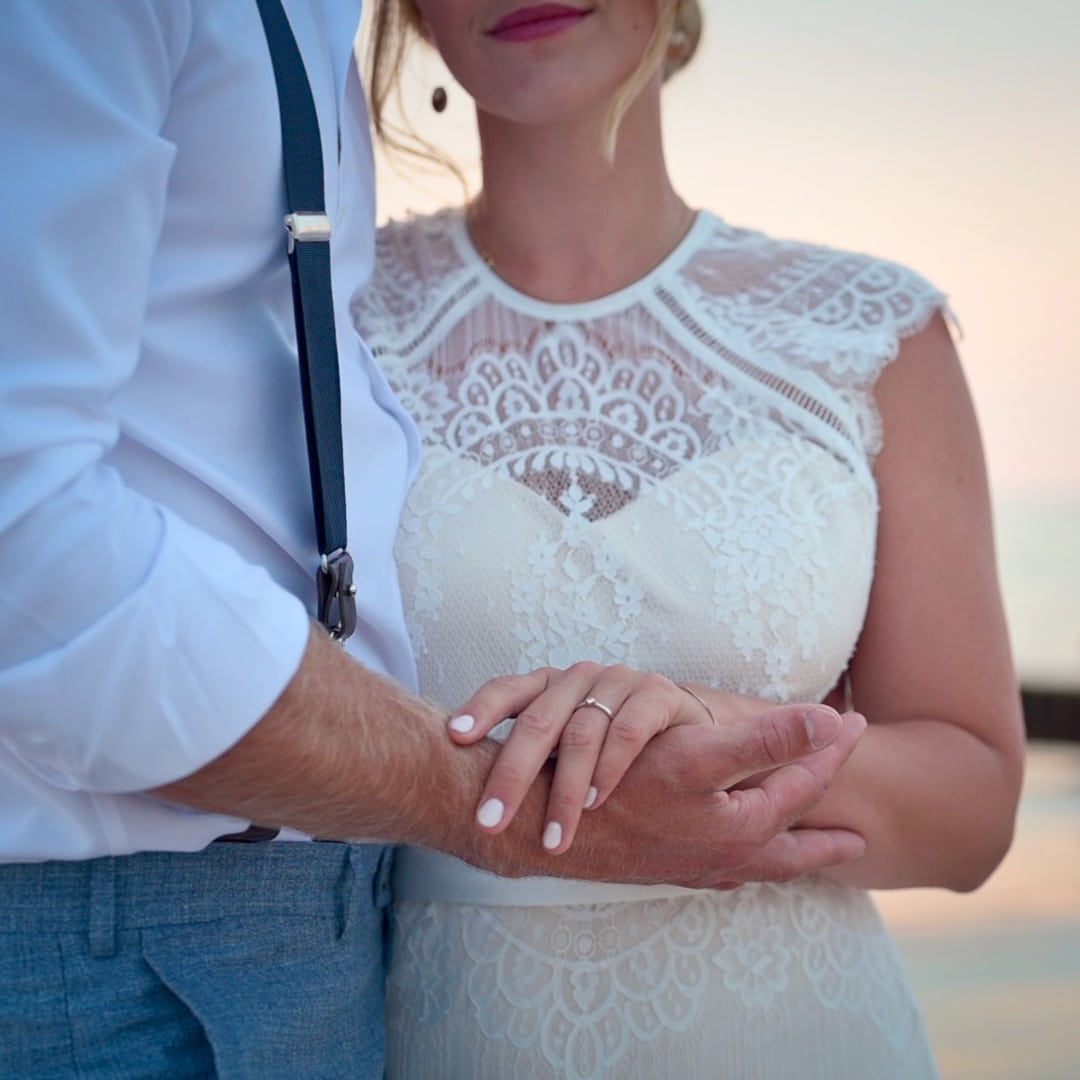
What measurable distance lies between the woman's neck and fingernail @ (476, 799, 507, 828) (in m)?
0.89

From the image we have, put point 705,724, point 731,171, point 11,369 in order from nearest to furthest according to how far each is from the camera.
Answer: point 11,369 < point 705,724 < point 731,171

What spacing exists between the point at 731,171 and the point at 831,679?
2.57 metres

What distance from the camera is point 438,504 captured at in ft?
5.27

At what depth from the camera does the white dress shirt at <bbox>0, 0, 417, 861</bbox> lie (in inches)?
34.7

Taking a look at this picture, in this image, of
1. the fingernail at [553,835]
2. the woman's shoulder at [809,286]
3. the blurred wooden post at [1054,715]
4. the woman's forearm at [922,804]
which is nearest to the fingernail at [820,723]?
the fingernail at [553,835]

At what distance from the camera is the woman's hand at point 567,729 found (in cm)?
111

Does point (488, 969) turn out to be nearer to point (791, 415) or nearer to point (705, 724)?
point (705, 724)

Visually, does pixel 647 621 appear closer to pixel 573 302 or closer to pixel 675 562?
pixel 675 562

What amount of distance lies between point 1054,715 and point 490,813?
723cm

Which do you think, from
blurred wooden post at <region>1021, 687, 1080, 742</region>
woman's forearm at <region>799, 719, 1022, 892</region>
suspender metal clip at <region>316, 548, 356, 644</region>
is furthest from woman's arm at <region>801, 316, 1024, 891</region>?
blurred wooden post at <region>1021, 687, 1080, 742</region>

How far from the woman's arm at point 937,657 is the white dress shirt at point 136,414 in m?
0.81

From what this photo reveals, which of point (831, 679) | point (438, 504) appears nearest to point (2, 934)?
point (438, 504)

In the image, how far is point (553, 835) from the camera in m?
1.14

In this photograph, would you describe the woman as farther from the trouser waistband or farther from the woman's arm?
the trouser waistband
